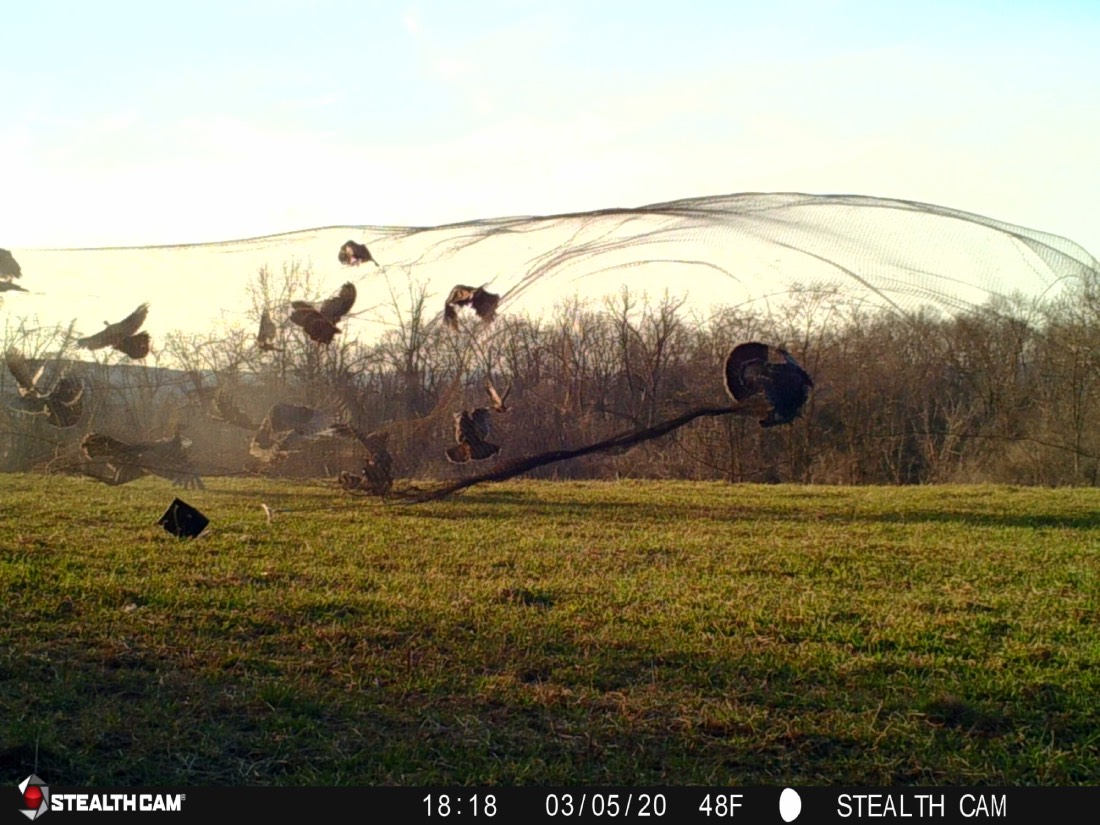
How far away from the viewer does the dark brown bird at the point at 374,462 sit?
6.08 meters

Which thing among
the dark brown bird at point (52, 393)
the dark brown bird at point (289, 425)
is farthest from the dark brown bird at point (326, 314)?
the dark brown bird at point (52, 393)

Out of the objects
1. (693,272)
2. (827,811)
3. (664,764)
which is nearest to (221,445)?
(693,272)

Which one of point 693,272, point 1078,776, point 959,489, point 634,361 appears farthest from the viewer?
point 959,489

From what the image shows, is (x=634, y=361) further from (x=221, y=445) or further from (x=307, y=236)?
(x=221, y=445)

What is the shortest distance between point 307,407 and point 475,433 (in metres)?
1.23

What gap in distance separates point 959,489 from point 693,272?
819 centimetres

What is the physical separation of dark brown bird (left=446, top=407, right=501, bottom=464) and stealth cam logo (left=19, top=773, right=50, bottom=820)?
2.90 meters

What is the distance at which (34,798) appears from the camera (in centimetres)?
316

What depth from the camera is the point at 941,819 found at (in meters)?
3.09

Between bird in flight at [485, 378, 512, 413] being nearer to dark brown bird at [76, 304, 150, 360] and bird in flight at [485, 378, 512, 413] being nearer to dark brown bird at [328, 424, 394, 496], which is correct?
dark brown bird at [328, 424, 394, 496]

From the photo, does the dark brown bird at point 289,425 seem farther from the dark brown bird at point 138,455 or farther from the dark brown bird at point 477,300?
the dark brown bird at point 477,300

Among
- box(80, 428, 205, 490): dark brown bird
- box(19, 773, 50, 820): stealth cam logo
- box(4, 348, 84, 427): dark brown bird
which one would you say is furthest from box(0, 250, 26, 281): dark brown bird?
box(19, 773, 50, 820): stealth cam logo

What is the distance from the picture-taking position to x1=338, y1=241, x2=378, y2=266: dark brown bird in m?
6.07

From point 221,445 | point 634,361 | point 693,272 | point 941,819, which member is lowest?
point 941,819
